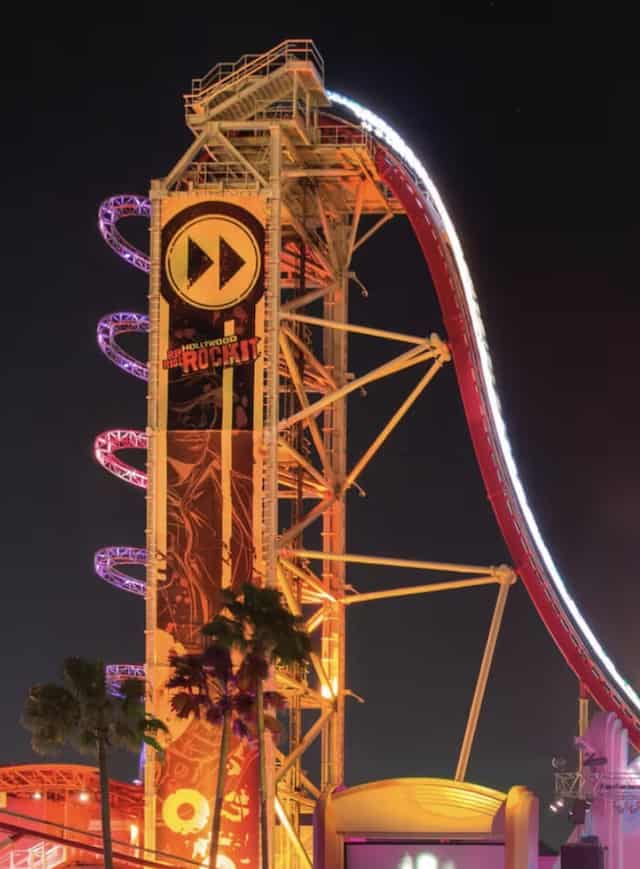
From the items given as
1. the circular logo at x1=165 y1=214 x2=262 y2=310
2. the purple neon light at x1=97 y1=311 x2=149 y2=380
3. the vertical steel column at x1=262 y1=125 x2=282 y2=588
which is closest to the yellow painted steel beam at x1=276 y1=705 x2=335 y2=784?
the vertical steel column at x1=262 y1=125 x2=282 y2=588

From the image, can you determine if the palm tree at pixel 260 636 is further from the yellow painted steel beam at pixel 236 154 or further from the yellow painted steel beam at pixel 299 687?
the yellow painted steel beam at pixel 236 154

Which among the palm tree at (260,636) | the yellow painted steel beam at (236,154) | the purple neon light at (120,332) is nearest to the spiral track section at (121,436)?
the purple neon light at (120,332)

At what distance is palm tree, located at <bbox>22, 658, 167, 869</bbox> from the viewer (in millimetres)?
52312

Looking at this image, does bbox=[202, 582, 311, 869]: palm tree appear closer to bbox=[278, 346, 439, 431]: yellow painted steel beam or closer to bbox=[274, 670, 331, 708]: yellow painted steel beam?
bbox=[274, 670, 331, 708]: yellow painted steel beam

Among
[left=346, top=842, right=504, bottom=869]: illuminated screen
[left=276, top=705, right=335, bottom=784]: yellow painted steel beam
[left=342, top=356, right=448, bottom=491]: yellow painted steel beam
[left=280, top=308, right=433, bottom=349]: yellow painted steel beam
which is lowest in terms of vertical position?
[left=346, top=842, right=504, bottom=869]: illuminated screen

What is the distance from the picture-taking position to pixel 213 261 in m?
61.2

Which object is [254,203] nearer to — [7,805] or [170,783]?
[170,783]

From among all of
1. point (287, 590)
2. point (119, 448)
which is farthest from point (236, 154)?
point (287, 590)

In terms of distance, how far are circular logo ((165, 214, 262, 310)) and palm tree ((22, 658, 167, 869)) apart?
1339cm

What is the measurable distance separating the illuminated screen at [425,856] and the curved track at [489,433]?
35.7 feet

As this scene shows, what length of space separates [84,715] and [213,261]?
1565 centimetres

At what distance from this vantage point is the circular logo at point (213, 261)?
200 ft

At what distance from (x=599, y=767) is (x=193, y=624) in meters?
12.7

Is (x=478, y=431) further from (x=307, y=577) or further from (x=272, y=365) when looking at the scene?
(x=272, y=365)
